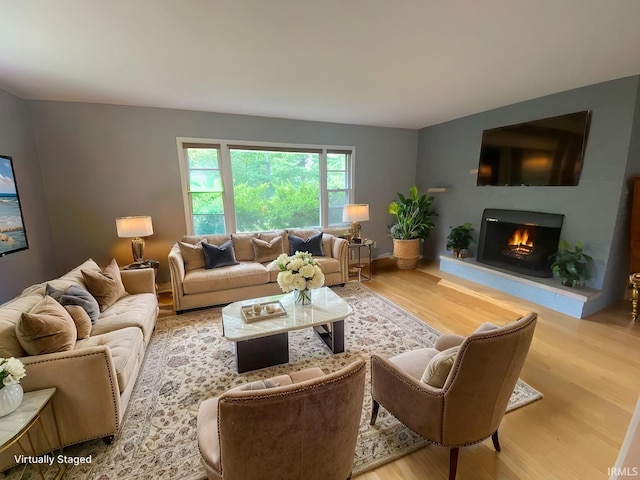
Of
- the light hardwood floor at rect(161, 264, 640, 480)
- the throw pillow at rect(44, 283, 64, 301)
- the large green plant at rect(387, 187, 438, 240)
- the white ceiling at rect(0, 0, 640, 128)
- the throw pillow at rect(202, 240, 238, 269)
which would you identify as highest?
the white ceiling at rect(0, 0, 640, 128)

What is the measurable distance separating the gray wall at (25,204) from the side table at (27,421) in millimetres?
2043

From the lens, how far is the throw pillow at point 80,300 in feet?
6.81

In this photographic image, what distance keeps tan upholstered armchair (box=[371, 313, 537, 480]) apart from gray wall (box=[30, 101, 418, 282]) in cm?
388

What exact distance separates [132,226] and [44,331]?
2.13 meters

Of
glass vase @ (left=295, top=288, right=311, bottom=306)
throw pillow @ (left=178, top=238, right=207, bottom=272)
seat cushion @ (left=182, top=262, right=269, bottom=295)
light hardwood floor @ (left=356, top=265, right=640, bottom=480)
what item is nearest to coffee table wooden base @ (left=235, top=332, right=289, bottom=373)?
glass vase @ (left=295, top=288, right=311, bottom=306)

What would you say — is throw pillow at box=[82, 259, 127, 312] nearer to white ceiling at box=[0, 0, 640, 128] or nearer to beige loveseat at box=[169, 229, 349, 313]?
beige loveseat at box=[169, 229, 349, 313]

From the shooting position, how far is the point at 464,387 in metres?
1.25

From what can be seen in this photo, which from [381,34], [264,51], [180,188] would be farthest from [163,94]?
[381,34]

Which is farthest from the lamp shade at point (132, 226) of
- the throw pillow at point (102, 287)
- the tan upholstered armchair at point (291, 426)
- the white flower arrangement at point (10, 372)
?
the tan upholstered armchair at point (291, 426)

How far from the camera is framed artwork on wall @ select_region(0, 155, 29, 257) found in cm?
272

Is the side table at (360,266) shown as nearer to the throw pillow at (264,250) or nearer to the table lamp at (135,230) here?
the throw pillow at (264,250)

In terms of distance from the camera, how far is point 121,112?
145 inches

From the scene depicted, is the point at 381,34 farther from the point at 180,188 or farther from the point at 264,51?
the point at 180,188

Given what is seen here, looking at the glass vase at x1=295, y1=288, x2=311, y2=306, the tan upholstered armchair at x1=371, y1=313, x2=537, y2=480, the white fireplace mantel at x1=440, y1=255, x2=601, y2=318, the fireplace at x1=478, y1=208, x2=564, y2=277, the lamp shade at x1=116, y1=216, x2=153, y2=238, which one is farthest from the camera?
the fireplace at x1=478, y1=208, x2=564, y2=277
